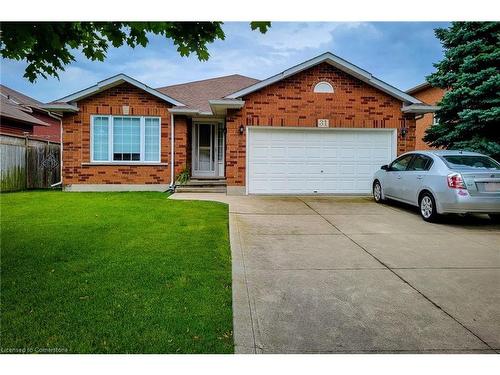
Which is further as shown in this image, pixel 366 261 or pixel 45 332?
pixel 366 261

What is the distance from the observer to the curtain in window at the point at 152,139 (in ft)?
42.9

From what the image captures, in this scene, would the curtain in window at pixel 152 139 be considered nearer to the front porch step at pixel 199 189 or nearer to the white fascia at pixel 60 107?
the front porch step at pixel 199 189

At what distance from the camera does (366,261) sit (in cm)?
492

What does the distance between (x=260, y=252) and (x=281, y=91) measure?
7516mm

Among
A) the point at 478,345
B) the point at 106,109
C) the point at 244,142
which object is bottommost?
the point at 478,345

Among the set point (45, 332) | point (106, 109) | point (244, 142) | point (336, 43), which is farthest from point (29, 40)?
point (106, 109)

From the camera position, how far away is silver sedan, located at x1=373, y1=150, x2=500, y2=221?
7.13 metres

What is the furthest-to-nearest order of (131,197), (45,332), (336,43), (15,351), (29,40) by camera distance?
(131,197) → (336,43) → (29,40) → (45,332) → (15,351)

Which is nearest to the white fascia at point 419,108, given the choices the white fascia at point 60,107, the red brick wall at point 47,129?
the white fascia at point 60,107

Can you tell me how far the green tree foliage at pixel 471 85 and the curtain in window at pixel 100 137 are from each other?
Result: 11.0 metres

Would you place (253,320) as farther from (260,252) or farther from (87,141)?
(87,141)

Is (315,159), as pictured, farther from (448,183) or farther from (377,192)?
(448,183)

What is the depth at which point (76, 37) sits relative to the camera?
443 centimetres

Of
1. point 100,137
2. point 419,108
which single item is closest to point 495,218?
point 419,108
